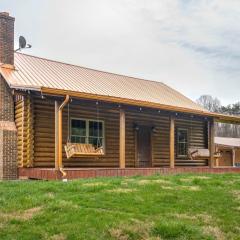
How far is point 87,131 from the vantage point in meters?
20.0

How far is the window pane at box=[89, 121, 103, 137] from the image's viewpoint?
20.3 metres

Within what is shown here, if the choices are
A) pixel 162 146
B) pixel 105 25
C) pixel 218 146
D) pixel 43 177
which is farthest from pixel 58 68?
pixel 218 146

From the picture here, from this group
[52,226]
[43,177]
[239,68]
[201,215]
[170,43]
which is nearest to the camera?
[52,226]

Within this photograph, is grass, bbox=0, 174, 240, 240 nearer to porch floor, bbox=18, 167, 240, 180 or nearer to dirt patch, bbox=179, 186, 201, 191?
dirt patch, bbox=179, 186, 201, 191

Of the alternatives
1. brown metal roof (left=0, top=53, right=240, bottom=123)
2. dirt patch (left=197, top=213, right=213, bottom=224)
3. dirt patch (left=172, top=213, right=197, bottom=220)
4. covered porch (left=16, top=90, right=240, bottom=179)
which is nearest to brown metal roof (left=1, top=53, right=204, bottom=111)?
brown metal roof (left=0, top=53, right=240, bottom=123)

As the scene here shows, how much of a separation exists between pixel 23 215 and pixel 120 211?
1908 millimetres

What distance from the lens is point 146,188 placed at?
11.9 meters

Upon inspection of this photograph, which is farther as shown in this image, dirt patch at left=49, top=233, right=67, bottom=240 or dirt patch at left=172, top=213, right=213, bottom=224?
dirt patch at left=172, top=213, right=213, bottom=224

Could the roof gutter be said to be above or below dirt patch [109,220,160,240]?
above

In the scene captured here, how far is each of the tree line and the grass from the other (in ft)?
222

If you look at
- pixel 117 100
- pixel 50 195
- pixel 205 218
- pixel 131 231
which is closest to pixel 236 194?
pixel 205 218

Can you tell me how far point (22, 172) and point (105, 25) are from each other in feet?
39.3

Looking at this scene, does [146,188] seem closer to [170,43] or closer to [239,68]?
[170,43]

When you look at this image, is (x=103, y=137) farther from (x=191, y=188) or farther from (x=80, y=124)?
(x=191, y=188)
